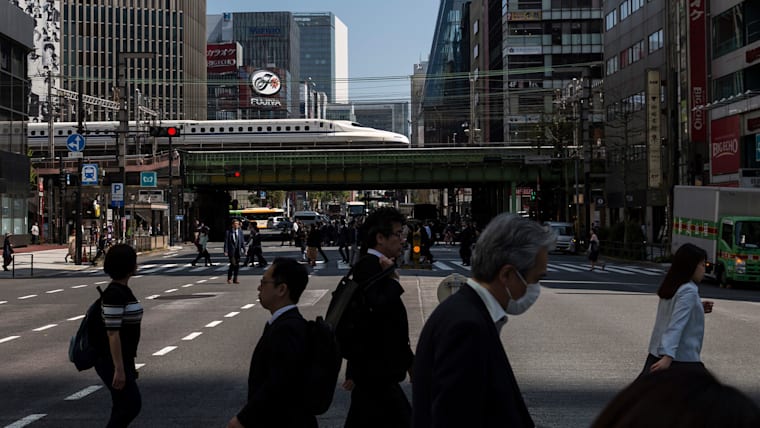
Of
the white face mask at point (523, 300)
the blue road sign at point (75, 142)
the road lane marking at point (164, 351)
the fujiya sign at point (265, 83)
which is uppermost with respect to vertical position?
the fujiya sign at point (265, 83)

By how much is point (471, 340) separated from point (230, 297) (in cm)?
2118

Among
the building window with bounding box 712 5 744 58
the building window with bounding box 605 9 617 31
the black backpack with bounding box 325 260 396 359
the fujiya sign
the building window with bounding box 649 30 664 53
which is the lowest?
the black backpack with bounding box 325 260 396 359

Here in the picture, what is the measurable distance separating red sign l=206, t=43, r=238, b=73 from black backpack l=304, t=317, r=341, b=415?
190075mm

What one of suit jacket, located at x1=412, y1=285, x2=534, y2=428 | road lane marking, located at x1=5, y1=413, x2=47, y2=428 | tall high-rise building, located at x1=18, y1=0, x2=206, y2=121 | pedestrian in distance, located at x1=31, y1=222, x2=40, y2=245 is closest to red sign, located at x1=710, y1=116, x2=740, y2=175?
road lane marking, located at x1=5, y1=413, x2=47, y2=428

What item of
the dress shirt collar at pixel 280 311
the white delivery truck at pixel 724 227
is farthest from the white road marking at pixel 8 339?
the white delivery truck at pixel 724 227

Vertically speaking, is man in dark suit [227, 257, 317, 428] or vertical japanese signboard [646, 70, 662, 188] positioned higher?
vertical japanese signboard [646, 70, 662, 188]

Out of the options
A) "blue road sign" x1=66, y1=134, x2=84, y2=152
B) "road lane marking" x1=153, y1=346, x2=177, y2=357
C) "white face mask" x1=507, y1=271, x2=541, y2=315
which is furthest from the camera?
"blue road sign" x1=66, y1=134, x2=84, y2=152

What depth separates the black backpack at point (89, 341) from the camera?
689 centimetres

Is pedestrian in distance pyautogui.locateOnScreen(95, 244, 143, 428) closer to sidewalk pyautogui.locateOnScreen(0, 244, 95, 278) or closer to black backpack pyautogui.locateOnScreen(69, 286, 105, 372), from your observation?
black backpack pyautogui.locateOnScreen(69, 286, 105, 372)

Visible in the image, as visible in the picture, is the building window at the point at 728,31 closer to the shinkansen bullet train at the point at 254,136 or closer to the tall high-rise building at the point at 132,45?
the shinkansen bullet train at the point at 254,136

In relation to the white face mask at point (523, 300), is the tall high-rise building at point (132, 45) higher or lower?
higher

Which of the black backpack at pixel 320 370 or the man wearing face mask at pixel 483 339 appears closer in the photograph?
the man wearing face mask at pixel 483 339

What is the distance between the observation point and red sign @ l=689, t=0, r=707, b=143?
49688 millimetres

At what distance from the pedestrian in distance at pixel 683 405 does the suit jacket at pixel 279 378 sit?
10.8 ft
